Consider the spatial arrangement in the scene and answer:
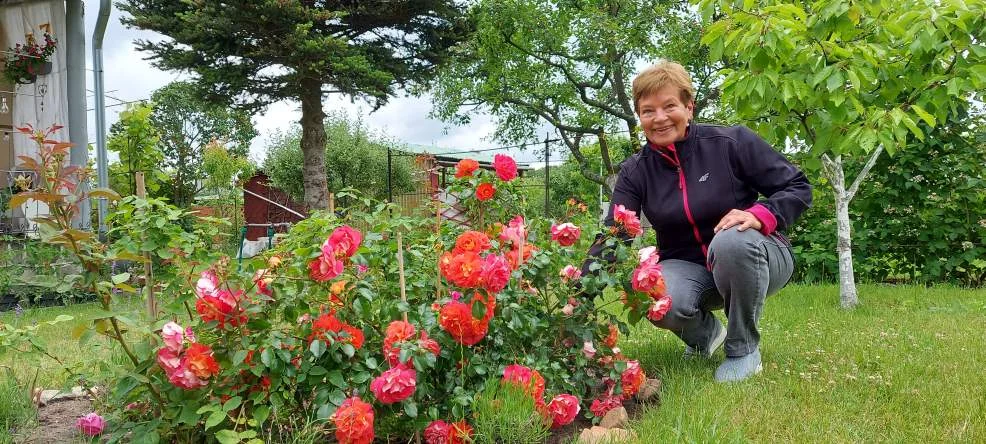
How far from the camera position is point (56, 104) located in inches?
306

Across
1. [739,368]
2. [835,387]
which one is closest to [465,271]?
[739,368]

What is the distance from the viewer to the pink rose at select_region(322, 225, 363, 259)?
1.56m

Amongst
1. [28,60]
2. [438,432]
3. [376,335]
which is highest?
[28,60]

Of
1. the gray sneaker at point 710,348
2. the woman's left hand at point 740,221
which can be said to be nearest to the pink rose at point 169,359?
the woman's left hand at point 740,221

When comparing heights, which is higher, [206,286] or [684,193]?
[684,193]

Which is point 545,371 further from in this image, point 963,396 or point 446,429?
point 963,396

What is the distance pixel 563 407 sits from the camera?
178cm

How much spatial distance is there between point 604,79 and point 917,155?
8.35 meters

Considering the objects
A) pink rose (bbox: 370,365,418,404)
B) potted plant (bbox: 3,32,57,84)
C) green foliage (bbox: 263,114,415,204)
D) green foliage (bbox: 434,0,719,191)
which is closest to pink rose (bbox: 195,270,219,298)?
pink rose (bbox: 370,365,418,404)

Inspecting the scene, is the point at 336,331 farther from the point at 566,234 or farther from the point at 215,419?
the point at 566,234

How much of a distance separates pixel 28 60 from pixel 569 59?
8737 millimetres

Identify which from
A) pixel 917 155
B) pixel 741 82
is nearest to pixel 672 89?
pixel 741 82

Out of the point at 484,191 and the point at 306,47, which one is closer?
the point at 484,191

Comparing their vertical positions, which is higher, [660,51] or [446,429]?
[660,51]
